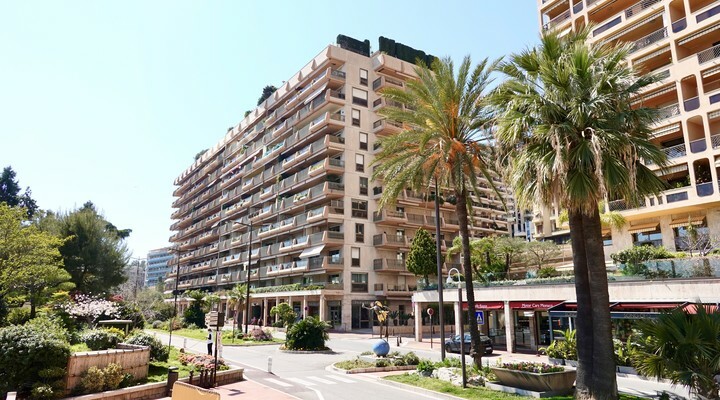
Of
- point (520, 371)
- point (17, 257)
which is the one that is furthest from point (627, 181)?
point (17, 257)

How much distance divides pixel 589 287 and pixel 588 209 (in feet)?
7.99

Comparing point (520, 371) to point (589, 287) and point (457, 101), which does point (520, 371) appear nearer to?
point (589, 287)

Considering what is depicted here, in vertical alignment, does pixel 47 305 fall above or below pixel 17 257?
below

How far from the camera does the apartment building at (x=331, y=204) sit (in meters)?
52.5

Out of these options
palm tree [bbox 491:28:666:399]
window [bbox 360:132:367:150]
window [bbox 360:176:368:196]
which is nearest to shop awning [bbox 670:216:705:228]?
palm tree [bbox 491:28:666:399]

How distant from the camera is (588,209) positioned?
1277 cm

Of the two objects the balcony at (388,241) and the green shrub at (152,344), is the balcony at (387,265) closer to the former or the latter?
the balcony at (388,241)

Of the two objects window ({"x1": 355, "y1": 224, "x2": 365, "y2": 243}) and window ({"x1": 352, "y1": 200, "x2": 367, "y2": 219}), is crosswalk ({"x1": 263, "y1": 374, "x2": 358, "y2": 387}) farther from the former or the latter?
window ({"x1": 352, "y1": 200, "x2": 367, "y2": 219})

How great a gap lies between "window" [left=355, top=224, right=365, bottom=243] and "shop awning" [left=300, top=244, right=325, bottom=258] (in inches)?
159

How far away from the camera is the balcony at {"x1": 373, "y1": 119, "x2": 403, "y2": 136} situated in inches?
2214

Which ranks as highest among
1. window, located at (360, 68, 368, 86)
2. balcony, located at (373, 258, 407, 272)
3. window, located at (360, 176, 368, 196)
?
window, located at (360, 68, 368, 86)

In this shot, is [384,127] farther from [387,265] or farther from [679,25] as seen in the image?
[679,25]

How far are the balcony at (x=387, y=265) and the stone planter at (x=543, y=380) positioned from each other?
37.2 metres

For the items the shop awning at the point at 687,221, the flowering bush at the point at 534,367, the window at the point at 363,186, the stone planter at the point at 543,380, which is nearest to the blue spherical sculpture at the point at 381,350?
the flowering bush at the point at 534,367
